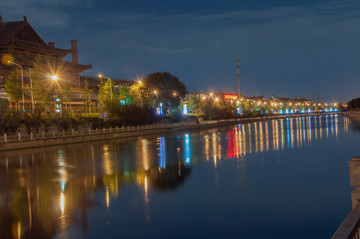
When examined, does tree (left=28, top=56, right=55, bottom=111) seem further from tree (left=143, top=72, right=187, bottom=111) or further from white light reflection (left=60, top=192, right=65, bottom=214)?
white light reflection (left=60, top=192, right=65, bottom=214)

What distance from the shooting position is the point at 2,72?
195ft

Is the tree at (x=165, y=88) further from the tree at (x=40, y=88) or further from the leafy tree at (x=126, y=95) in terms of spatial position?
the tree at (x=40, y=88)

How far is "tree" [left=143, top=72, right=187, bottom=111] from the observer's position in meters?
A: 80.6

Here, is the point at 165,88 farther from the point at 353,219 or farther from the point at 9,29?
the point at 353,219

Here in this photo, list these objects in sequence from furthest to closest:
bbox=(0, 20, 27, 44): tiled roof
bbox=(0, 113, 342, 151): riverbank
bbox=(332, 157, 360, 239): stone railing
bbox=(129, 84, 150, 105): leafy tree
Answer: 1. bbox=(129, 84, 150, 105): leafy tree
2. bbox=(0, 20, 27, 44): tiled roof
3. bbox=(0, 113, 342, 151): riverbank
4. bbox=(332, 157, 360, 239): stone railing

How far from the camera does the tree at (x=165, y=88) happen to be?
8057cm

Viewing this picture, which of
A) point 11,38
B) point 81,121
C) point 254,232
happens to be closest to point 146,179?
point 254,232

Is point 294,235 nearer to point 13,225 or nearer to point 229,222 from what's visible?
point 229,222

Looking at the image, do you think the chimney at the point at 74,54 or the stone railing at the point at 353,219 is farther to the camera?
the chimney at the point at 74,54

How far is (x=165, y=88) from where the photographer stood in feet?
273

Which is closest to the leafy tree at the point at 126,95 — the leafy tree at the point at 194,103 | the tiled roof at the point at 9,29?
the tiled roof at the point at 9,29

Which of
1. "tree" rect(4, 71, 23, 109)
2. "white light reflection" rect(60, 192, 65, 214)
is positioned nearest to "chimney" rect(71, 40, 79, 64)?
"tree" rect(4, 71, 23, 109)

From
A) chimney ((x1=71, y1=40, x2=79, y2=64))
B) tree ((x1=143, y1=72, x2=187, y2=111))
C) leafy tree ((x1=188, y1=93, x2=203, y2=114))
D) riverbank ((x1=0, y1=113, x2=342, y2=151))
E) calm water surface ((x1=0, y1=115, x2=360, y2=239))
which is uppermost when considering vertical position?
chimney ((x1=71, y1=40, x2=79, y2=64))

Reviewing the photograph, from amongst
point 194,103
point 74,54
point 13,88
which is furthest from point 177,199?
point 194,103
